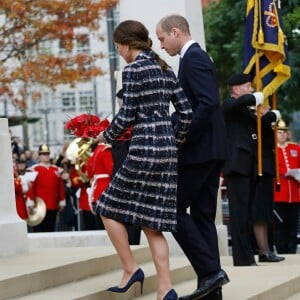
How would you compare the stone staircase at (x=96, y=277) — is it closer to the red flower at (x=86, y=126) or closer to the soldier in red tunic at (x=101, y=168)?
the red flower at (x=86, y=126)

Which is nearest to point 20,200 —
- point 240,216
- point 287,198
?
point 287,198

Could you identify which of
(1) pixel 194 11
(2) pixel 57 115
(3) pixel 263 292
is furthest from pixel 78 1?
(2) pixel 57 115

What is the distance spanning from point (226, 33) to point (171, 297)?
2325 centimetres

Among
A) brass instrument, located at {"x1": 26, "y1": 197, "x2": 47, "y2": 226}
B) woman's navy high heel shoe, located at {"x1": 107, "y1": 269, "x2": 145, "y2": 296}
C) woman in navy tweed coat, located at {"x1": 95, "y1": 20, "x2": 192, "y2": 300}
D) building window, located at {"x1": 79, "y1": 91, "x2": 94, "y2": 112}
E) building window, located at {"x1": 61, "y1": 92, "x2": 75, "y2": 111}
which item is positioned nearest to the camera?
woman in navy tweed coat, located at {"x1": 95, "y1": 20, "x2": 192, "y2": 300}

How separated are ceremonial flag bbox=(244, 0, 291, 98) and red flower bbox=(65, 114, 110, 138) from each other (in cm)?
422

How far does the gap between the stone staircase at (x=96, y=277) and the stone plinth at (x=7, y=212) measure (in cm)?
11

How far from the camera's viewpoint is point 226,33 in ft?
102

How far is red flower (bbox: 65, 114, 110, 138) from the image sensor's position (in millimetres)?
8734

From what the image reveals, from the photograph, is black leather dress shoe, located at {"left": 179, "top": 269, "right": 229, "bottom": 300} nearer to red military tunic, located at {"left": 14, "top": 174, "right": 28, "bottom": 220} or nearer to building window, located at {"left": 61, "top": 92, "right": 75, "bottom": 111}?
red military tunic, located at {"left": 14, "top": 174, "right": 28, "bottom": 220}

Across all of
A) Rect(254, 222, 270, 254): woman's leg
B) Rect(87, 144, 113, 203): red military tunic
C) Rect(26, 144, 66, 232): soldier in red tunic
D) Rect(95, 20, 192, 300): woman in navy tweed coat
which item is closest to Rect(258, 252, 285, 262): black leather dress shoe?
Rect(254, 222, 270, 254): woman's leg

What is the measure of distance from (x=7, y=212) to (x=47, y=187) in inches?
364

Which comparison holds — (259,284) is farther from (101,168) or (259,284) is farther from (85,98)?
(85,98)

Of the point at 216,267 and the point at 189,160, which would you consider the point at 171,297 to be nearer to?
the point at 216,267

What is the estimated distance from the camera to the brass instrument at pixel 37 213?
746 inches
